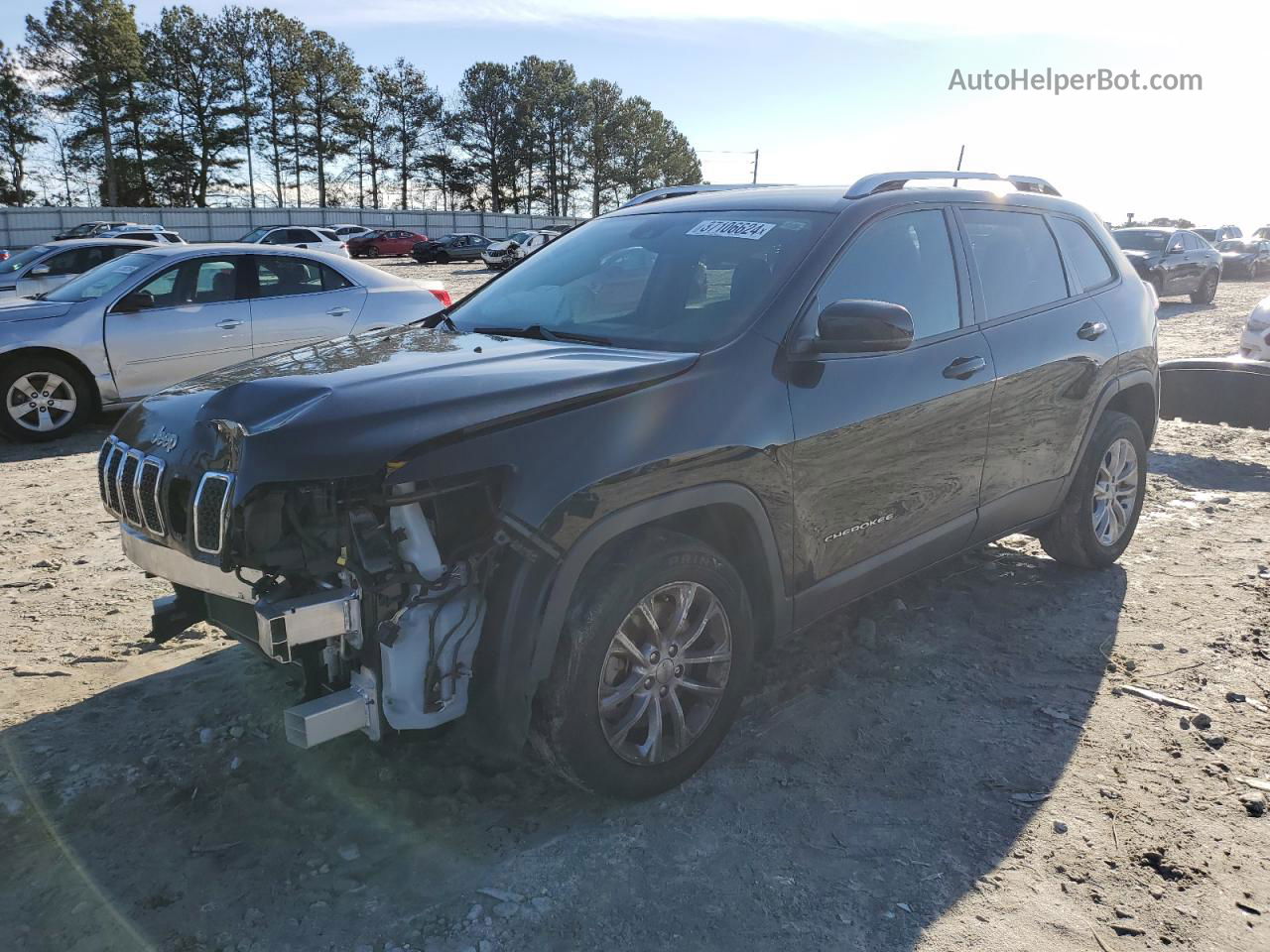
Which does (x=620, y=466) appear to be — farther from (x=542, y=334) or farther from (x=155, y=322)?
(x=155, y=322)

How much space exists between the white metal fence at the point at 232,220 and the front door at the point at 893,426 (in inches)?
1921

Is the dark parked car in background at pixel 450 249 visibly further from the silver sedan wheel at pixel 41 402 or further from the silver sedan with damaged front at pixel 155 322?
the silver sedan wheel at pixel 41 402

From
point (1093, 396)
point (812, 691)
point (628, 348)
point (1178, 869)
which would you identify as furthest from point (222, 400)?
point (1093, 396)

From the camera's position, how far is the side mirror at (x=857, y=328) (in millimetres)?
3240

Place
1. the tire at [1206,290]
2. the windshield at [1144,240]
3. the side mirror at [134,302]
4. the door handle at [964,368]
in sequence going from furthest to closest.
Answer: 1. the tire at [1206,290]
2. the windshield at [1144,240]
3. the side mirror at [134,302]
4. the door handle at [964,368]

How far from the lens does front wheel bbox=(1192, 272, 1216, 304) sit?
76.3ft

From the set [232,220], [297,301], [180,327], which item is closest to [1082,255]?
[297,301]

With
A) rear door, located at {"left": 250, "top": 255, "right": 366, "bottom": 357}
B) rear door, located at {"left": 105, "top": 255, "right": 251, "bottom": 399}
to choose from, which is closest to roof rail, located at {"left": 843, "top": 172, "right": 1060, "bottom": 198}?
rear door, located at {"left": 250, "top": 255, "right": 366, "bottom": 357}

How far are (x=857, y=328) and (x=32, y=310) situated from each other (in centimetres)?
771

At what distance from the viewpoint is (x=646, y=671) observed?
9.88 feet

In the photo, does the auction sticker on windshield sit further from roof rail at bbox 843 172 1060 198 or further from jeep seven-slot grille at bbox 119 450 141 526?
jeep seven-slot grille at bbox 119 450 141 526

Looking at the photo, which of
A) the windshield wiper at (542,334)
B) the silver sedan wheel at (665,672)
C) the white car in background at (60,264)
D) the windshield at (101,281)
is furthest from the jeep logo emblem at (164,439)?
the white car in background at (60,264)

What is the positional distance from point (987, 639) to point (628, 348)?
230cm

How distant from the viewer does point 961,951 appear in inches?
99.2
